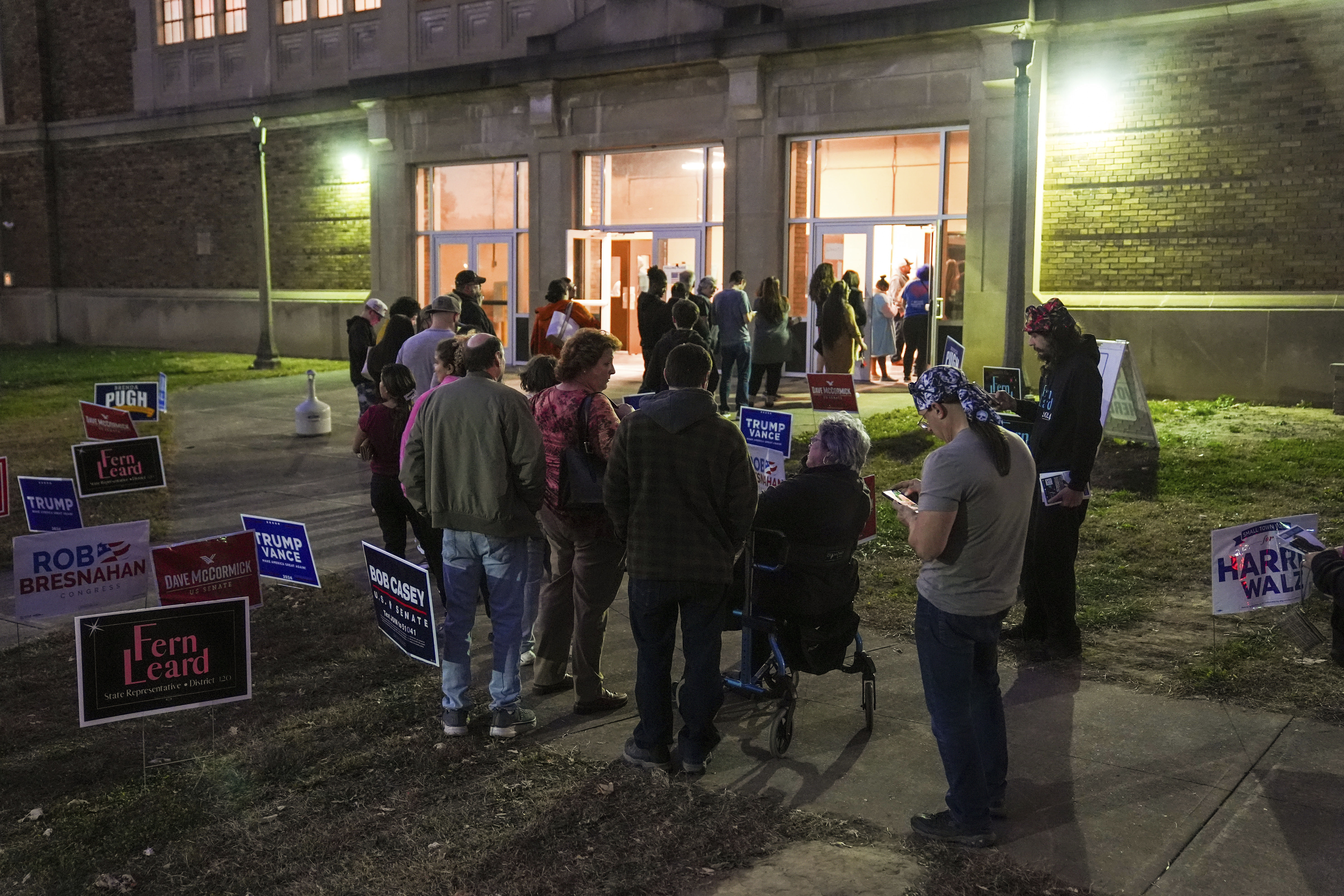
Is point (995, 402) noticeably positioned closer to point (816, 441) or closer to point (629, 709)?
point (816, 441)

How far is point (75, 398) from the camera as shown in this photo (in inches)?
744

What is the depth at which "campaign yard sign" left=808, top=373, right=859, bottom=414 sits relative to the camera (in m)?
11.7

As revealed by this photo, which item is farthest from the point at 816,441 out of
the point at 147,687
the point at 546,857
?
the point at 147,687

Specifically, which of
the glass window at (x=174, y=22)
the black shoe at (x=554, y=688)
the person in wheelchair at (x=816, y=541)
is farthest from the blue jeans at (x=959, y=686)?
the glass window at (x=174, y=22)

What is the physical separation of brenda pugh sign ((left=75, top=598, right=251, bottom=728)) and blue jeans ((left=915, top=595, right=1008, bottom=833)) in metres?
2.96

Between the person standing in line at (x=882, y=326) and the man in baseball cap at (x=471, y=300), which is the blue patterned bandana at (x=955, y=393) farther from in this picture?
the person standing in line at (x=882, y=326)

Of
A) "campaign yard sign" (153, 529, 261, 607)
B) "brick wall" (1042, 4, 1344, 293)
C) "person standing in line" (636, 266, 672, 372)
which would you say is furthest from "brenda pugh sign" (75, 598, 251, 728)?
"brick wall" (1042, 4, 1344, 293)

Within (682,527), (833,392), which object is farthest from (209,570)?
(833,392)

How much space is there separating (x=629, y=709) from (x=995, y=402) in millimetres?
2707

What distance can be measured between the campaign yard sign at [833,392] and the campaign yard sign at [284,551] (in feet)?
18.0

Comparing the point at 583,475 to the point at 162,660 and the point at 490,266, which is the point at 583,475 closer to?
the point at 162,660

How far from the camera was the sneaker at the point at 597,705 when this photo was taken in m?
6.09

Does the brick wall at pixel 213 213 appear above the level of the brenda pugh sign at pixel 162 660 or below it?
above

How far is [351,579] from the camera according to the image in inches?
342
